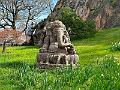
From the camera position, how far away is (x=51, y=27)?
16.7 m

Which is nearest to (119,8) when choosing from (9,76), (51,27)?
(51,27)

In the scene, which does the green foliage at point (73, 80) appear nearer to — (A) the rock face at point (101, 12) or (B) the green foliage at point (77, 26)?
(B) the green foliage at point (77, 26)

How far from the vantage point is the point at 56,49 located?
1636 cm

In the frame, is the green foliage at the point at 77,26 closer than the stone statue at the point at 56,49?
No

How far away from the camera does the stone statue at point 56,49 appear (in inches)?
624

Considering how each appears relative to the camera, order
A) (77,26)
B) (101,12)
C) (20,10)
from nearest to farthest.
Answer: (77,26) < (101,12) < (20,10)

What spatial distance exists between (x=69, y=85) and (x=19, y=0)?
49140 mm

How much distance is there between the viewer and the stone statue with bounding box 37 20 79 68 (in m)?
15.8

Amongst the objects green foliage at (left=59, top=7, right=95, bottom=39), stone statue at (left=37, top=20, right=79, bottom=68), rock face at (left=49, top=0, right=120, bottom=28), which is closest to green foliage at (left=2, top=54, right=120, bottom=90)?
stone statue at (left=37, top=20, right=79, bottom=68)

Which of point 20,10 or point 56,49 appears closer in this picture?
point 56,49

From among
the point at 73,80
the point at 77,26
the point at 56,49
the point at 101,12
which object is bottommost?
the point at 73,80

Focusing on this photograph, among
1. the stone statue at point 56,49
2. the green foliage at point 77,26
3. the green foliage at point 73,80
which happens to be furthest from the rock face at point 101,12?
the green foliage at point 73,80

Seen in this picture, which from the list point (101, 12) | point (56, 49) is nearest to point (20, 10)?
point (101, 12)

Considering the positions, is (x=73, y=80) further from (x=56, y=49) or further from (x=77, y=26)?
(x=77, y=26)
